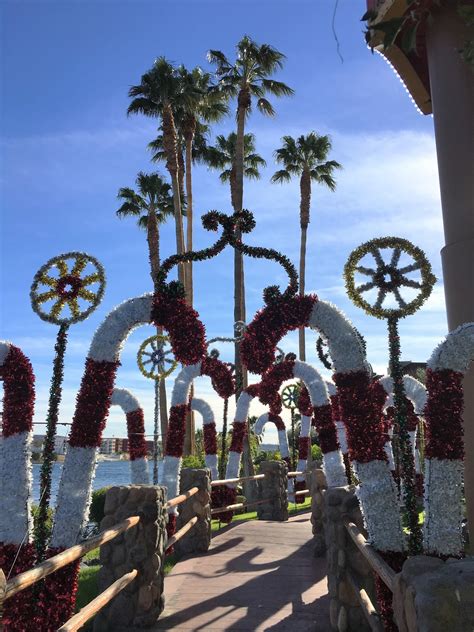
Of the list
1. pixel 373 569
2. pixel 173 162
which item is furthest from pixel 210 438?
pixel 173 162

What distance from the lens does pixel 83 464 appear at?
5.91 meters

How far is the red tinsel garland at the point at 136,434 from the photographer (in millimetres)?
10320

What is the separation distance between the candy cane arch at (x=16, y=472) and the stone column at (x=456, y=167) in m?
5.40

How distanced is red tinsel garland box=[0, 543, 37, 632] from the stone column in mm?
5327

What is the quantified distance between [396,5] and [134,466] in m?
9.12

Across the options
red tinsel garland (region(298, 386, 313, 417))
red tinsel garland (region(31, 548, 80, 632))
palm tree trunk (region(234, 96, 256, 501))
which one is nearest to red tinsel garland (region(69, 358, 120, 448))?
red tinsel garland (region(31, 548, 80, 632))

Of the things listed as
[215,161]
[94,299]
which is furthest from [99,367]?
[215,161]

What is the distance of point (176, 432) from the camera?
1019 cm

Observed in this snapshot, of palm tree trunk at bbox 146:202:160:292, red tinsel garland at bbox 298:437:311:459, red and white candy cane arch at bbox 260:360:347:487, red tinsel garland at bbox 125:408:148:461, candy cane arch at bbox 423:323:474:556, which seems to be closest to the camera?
candy cane arch at bbox 423:323:474:556

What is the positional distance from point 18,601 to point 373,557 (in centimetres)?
340

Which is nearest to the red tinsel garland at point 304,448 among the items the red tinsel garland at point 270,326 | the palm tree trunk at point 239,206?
the palm tree trunk at point 239,206

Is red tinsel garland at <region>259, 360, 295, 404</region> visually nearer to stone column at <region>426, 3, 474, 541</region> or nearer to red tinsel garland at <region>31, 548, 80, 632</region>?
stone column at <region>426, 3, 474, 541</region>

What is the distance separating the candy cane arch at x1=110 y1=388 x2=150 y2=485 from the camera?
33.9 feet

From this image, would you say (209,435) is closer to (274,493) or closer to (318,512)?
(274,493)
